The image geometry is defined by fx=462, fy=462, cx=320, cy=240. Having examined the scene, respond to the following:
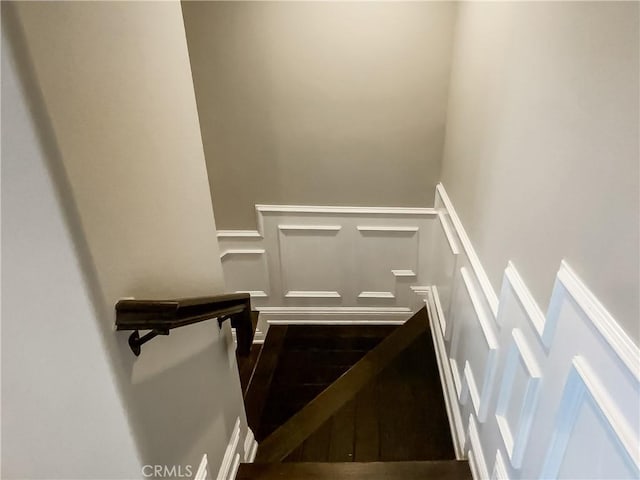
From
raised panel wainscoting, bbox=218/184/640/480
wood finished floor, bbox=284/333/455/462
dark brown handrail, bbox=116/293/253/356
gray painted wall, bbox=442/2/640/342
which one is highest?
gray painted wall, bbox=442/2/640/342

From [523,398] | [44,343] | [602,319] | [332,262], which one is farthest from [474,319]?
[44,343]

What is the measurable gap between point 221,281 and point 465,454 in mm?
1207

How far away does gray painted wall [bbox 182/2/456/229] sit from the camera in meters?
2.17

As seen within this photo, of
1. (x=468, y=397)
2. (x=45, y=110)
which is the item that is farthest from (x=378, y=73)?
(x=45, y=110)

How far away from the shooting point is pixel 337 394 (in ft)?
7.64

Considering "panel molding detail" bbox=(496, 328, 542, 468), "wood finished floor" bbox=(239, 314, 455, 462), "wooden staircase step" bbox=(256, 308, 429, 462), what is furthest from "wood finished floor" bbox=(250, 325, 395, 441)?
"panel molding detail" bbox=(496, 328, 542, 468)

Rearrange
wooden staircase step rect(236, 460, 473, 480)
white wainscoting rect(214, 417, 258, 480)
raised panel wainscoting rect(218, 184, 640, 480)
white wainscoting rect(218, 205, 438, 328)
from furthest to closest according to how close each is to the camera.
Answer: white wainscoting rect(218, 205, 438, 328) → wooden staircase step rect(236, 460, 473, 480) → white wainscoting rect(214, 417, 258, 480) → raised panel wainscoting rect(218, 184, 640, 480)

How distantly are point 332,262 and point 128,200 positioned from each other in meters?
1.93

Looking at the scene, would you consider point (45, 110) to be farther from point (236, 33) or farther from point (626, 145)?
point (236, 33)

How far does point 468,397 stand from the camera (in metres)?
1.87

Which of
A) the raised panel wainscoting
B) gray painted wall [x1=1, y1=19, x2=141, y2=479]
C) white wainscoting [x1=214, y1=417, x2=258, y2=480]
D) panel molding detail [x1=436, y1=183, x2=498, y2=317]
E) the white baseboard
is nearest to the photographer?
gray painted wall [x1=1, y1=19, x2=141, y2=479]

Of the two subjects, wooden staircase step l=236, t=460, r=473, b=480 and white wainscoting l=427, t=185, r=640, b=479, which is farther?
wooden staircase step l=236, t=460, r=473, b=480

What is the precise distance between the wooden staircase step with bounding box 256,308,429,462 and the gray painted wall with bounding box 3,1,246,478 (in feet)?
2.29

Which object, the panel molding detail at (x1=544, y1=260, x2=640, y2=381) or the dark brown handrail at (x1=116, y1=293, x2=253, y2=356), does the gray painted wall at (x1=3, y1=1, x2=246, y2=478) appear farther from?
the panel molding detail at (x1=544, y1=260, x2=640, y2=381)
